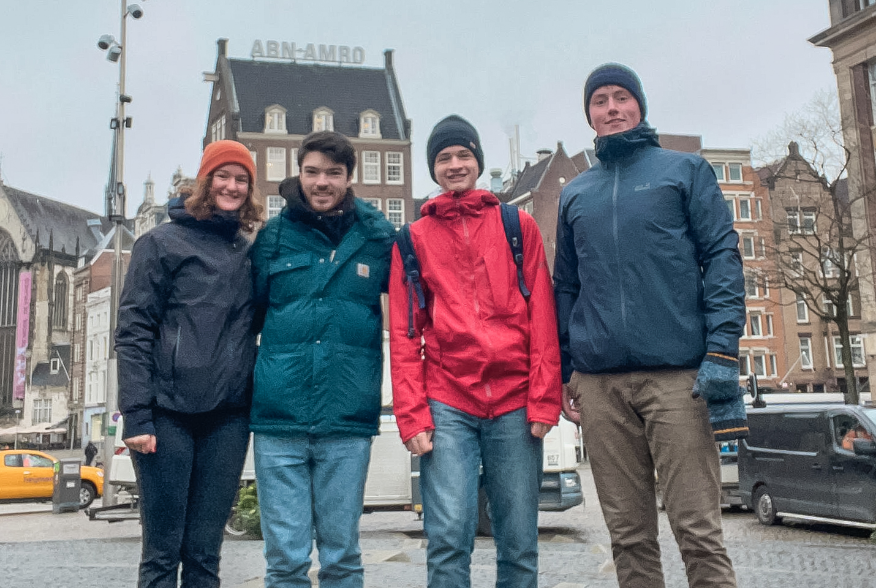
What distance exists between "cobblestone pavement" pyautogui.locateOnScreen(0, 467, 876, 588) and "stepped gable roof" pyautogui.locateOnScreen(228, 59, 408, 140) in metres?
38.8

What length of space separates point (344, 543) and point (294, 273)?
109 centimetres

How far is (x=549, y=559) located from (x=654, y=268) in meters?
5.57

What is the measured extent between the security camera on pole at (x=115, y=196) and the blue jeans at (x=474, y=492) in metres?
16.9

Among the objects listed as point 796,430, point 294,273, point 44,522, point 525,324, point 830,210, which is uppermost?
point 830,210

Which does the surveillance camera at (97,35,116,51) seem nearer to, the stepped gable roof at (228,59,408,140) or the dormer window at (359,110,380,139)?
the stepped gable roof at (228,59,408,140)

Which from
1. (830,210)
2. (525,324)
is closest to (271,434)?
(525,324)

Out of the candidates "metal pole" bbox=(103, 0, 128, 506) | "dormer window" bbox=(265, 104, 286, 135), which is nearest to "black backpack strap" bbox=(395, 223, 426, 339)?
"metal pole" bbox=(103, 0, 128, 506)

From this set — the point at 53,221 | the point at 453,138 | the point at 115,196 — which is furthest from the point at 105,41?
the point at 53,221

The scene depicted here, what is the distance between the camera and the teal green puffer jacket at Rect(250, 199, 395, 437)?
11.9 ft

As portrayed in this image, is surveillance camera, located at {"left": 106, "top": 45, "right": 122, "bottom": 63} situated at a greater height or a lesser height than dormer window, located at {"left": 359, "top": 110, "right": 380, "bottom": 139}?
lesser

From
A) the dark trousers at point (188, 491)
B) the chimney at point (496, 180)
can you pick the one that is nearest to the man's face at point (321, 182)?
the dark trousers at point (188, 491)

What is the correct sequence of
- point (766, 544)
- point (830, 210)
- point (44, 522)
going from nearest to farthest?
point (766, 544) < point (44, 522) < point (830, 210)

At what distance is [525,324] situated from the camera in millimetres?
3744

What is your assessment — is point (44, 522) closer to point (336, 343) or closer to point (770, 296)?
point (336, 343)
